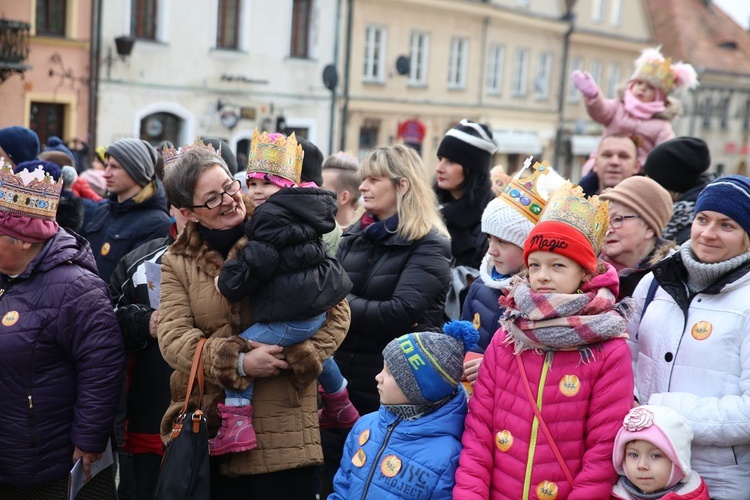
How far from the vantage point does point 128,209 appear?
5.57 meters

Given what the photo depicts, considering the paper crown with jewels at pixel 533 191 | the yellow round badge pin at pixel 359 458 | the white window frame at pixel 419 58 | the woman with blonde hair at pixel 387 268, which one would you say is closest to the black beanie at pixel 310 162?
the woman with blonde hair at pixel 387 268

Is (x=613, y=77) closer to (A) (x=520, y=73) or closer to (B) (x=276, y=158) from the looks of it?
(A) (x=520, y=73)

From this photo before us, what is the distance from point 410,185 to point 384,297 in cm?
65

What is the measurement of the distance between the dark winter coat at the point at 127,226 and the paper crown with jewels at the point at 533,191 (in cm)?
222

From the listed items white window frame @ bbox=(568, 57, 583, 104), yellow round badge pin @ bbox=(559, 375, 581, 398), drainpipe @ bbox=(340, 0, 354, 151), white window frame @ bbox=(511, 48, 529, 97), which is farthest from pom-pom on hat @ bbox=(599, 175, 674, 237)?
white window frame @ bbox=(568, 57, 583, 104)

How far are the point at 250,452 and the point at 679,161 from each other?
11.0ft

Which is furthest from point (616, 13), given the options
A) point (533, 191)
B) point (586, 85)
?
point (533, 191)

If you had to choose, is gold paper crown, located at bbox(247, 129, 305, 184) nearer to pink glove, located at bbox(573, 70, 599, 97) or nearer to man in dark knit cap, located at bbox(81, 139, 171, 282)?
man in dark knit cap, located at bbox(81, 139, 171, 282)

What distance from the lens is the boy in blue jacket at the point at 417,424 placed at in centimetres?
351

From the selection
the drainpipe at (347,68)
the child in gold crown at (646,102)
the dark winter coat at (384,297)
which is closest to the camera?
the dark winter coat at (384,297)

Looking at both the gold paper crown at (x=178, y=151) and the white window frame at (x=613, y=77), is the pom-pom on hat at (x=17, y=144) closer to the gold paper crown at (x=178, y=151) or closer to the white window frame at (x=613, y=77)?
the gold paper crown at (x=178, y=151)

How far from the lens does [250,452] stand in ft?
12.6

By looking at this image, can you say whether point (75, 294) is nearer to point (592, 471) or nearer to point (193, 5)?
point (592, 471)

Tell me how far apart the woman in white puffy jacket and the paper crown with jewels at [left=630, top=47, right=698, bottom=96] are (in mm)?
4657
